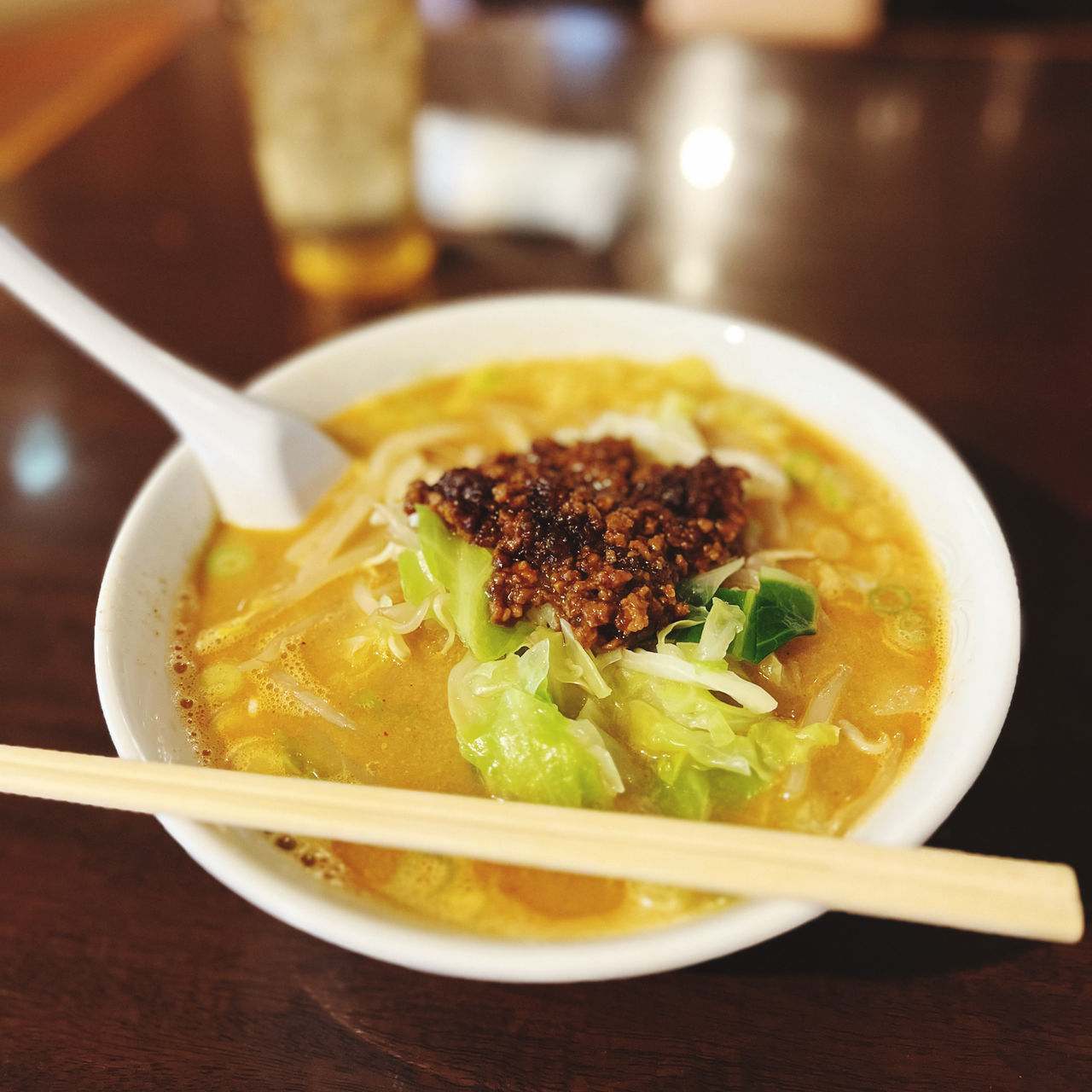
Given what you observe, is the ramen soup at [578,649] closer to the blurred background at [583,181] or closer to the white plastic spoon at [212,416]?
the white plastic spoon at [212,416]

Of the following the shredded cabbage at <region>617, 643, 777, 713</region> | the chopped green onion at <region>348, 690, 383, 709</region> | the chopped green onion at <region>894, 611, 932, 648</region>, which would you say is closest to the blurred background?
the chopped green onion at <region>894, 611, 932, 648</region>

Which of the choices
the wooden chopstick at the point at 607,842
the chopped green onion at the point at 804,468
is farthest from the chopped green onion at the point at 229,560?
the chopped green onion at the point at 804,468

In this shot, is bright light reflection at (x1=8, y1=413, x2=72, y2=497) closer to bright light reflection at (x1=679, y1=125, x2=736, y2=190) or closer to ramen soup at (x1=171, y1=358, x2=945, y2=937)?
ramen soup at (x1=171, y1=358, x2=945, y2=937)

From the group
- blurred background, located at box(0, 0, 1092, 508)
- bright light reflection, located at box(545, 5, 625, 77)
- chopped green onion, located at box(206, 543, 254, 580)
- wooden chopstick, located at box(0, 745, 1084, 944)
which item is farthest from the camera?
bright light reflection, located at box(545, 5, 625, 77)

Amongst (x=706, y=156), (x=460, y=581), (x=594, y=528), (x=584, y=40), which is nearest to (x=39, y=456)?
(x=460, y=581)

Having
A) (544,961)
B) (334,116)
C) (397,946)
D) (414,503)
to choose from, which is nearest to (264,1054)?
(397,946)

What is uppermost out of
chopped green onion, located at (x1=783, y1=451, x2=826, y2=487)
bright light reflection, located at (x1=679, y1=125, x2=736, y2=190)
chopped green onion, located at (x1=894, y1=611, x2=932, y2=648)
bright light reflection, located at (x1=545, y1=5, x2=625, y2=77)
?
bright light reflection, located at (x1=545, y1=5, x2=625, y2=77)

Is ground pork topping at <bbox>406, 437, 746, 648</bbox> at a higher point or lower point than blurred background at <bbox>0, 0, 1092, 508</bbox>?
lower
